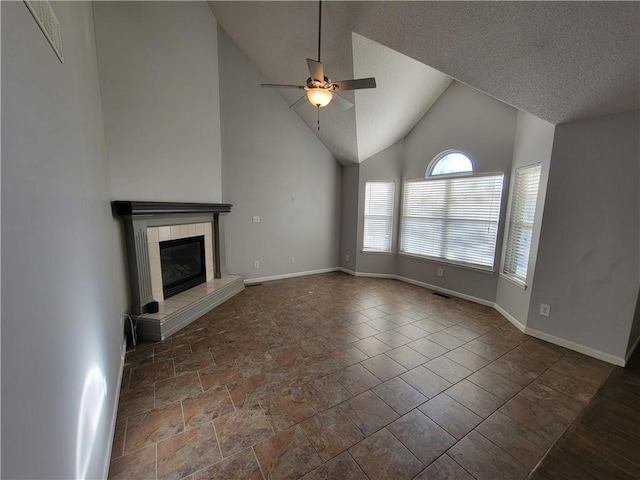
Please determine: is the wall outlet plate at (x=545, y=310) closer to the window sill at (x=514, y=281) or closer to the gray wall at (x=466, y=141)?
the window sill at (x=514, y=281)

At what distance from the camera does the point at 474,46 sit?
7.21 ft

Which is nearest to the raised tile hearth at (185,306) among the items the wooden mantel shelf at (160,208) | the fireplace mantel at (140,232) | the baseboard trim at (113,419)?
the fireplace mantel at (140,232)

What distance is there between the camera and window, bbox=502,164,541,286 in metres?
3.19

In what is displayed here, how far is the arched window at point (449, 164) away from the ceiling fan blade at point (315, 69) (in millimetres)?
2924

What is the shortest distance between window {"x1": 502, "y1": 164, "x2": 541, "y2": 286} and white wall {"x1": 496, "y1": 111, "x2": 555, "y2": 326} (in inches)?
3.5

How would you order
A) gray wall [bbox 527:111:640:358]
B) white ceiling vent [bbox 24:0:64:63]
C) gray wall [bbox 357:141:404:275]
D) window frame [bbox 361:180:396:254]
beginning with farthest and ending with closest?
window frame [bbox 361:180:396:254] → gray wall [bbox 357:141:404:275] → gray wall [bbox 527:111:640:358] → white ceiling vent [bbox 24:0:64:63]

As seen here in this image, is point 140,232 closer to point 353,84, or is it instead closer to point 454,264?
point 353,84

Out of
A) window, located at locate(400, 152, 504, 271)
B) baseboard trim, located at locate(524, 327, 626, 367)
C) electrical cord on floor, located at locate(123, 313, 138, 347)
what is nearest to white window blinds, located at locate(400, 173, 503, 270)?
window, located at locate(400, 152, 504, 271)

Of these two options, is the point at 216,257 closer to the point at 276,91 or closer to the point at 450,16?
the point at 276,91

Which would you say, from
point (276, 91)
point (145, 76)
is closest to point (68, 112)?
point (145, 76)

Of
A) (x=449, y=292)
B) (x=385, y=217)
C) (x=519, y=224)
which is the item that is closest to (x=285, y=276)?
(x=385, y=217)

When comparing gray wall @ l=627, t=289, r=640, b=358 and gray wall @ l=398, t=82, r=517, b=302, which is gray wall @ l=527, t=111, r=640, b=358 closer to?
gray wall @ l=627, t=289, r=640, b=358

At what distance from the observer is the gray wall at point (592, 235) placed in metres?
2.42

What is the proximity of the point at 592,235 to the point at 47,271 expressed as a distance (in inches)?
160
